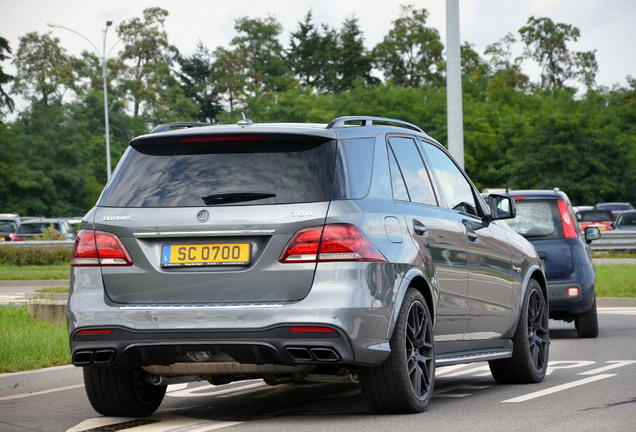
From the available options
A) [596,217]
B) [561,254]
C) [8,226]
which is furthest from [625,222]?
[561,254]

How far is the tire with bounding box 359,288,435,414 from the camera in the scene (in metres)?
6.40

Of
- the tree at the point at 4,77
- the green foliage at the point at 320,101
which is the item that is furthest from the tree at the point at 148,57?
the tree at the point at 4,77

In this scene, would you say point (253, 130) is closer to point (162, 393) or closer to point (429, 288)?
point (429, 288)

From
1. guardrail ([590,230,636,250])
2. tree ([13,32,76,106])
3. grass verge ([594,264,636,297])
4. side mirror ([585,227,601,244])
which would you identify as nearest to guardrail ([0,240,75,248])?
guardrail ([590,230,636,250])

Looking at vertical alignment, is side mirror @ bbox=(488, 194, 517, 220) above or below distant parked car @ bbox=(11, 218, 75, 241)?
above

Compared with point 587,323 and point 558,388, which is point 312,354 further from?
point 587,323

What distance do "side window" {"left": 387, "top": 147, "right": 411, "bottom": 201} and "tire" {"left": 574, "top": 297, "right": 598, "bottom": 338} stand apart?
22.2 feet

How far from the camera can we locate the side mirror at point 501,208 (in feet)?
28.5

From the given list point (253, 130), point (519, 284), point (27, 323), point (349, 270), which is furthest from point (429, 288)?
point (27, 323)

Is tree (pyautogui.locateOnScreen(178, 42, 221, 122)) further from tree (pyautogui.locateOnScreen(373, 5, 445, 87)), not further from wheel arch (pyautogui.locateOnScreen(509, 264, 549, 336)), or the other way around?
wheel arch (pyautogui.locateOnScreen(509, 264, 549, 336))

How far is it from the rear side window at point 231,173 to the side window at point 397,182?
66 centimetres

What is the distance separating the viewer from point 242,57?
96.6m

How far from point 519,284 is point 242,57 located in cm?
8928

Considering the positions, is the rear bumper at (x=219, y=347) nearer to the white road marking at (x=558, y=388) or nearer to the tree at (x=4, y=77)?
the white road marking at (x=558, y=388)
